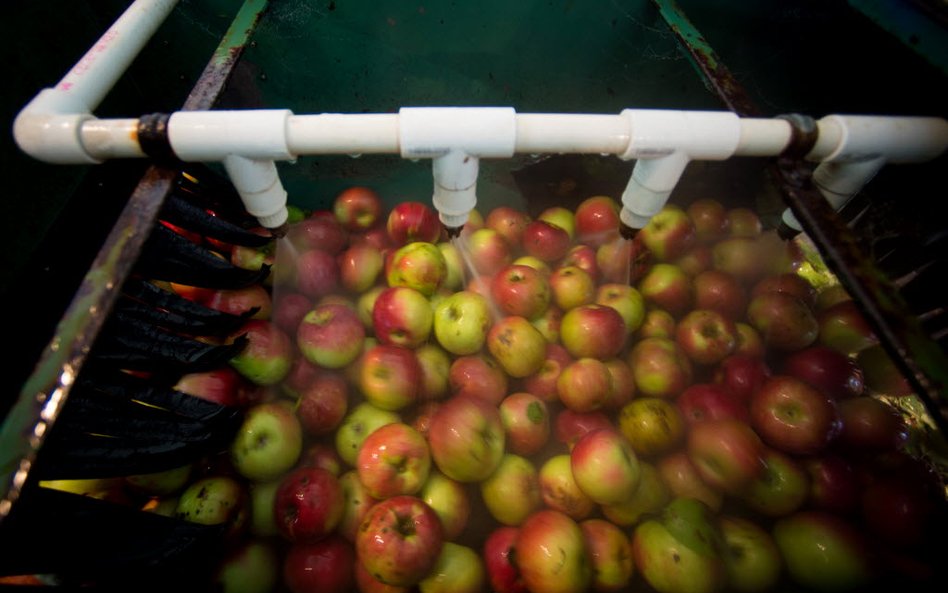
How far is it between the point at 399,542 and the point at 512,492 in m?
0.51

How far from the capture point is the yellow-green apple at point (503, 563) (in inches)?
69.5

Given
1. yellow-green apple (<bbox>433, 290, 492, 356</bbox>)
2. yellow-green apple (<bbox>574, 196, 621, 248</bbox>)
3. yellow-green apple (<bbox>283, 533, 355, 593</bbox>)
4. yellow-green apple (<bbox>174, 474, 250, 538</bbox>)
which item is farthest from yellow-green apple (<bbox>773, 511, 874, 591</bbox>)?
yellow-green apple (<bbox>174, 474, 250, 538</bbox>)

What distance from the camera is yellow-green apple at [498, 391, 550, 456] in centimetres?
203

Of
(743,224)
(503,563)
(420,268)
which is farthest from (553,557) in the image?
(743,224)

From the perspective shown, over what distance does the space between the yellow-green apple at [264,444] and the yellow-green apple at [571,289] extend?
4.65ft

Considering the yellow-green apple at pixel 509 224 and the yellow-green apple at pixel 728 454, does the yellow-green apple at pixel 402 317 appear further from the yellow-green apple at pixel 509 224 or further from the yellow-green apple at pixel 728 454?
the yellow-green apple at pixel 728 454

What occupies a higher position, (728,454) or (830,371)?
(830,371)

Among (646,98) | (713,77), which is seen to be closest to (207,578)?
(713,77)

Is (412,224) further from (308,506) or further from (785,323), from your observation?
(785,323)

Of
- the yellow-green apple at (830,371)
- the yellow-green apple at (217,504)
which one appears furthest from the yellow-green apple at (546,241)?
the yellow-green apple at (217,504)

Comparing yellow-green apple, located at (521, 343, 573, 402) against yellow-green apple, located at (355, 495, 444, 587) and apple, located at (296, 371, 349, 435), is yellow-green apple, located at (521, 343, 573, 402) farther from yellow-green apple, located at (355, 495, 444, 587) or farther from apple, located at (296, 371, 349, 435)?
apple, located at (296, 371, 349, 435)

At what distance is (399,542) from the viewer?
162 cm

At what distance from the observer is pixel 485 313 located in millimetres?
2252

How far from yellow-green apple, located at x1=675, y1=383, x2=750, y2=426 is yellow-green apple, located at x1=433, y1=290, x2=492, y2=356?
3.17 feet
